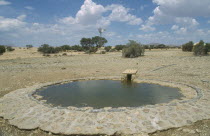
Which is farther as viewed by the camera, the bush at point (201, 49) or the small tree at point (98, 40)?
the small tree at point (98, 40)

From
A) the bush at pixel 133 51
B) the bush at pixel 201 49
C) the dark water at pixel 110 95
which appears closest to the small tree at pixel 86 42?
the bush at pixel 133 51

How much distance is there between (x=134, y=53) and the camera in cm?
2800

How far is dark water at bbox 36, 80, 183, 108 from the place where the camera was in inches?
243

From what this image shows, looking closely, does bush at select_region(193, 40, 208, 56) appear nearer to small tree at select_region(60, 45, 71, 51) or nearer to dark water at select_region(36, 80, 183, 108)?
dark water at select_region(36, 80, 183, 108)

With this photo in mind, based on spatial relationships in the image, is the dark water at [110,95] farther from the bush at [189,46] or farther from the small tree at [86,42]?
the small tree at [86,42]

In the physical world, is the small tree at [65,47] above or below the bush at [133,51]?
above

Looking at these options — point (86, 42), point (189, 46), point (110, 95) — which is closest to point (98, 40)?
point (86, 42)

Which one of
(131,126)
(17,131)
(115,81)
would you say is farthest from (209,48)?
(17,131)

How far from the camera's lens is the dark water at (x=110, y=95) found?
20.2 ft

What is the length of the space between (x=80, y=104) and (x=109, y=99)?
1.20 m

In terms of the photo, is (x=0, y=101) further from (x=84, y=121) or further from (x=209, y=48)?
(x=209, y=48)

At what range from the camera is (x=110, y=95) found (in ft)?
23.4

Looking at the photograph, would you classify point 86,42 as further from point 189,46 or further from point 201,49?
point 201,49

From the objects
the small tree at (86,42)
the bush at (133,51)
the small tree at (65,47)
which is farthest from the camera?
the small tree at (86,42)
